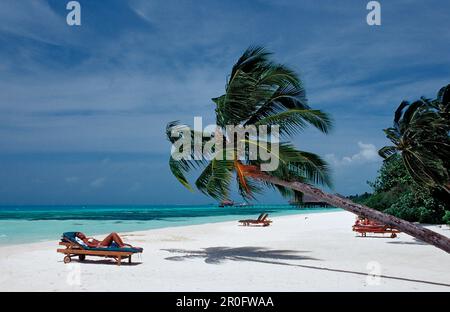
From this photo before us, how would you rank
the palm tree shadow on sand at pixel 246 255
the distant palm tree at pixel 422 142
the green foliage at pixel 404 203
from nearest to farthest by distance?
the distant palm tree at pixel 422 142, the palm tree shadow on sand at pixel 246 255, the green foliage at pixel 404 203

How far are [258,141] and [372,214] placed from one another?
2.99 m

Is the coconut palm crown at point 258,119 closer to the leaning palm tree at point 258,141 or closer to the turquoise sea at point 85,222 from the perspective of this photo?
the leaning palm tree at point 258,141

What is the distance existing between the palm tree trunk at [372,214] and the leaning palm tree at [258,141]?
2cm

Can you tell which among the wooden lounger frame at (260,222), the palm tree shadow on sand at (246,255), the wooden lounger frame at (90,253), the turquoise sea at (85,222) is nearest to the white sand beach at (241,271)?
the palm tree shadow on sand at (246,255)

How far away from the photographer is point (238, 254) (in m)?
13.7

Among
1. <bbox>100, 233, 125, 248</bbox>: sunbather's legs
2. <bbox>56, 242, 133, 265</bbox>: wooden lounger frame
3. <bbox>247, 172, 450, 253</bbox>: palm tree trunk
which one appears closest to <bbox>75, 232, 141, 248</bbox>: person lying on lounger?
<bbox>100, 233, 125, 248</bbox>: sunbather's legs

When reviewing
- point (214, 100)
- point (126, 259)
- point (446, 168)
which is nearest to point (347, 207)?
point (446, 168)

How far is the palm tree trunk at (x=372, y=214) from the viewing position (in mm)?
9328

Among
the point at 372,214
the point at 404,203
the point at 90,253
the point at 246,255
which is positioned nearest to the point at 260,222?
the point at 404,203

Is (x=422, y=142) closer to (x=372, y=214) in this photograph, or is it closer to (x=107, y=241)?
(x=372, y=214)

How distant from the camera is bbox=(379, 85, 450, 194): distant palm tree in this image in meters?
10.4

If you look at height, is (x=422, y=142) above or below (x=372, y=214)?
above
